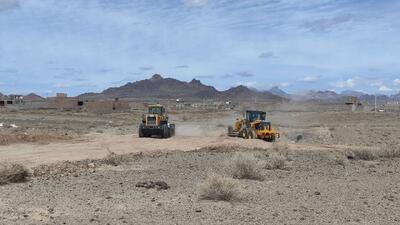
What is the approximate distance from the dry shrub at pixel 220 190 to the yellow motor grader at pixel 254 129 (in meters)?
28.2

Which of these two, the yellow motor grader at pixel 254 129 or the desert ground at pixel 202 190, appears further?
the yellow motor grader at pixel 254 129

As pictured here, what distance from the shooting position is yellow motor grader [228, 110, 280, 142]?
4353cm

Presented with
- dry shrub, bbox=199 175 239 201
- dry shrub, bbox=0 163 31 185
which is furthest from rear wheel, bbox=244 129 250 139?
dry shrub, bbox=199 175 239 201

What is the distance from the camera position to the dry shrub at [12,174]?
1769 centimetres

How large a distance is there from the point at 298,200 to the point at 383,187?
171 inches

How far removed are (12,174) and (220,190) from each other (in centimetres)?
663

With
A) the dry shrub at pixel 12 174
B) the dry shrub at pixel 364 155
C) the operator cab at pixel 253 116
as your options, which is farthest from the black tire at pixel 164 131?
the dry shrub at pixel 12 174

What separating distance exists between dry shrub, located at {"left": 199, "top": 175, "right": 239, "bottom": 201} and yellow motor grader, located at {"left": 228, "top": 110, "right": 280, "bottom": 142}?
1112 inches

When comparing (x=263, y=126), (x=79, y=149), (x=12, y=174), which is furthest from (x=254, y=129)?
(x=12, y=174)

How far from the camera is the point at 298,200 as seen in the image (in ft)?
50.8

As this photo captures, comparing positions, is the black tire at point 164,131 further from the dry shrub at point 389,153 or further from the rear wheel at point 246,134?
the dry shrub at point 389,153

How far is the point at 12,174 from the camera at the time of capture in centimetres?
1803

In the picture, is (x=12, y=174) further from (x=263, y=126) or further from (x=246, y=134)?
(x=263, y=126)

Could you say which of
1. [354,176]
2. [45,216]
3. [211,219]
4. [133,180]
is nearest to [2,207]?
[45,216]
